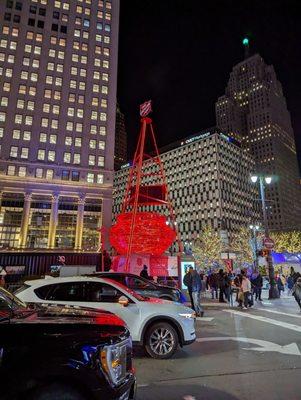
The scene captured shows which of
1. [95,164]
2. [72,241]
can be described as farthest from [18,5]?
[72,241]

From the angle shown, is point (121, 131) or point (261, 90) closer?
point (261, 90)

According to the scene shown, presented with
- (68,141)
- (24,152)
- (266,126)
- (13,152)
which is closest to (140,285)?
(24,152)

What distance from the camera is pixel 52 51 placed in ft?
224

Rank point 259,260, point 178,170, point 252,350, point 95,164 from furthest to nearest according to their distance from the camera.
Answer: point 178,170
point 95,164
point 259,260
point 252,350

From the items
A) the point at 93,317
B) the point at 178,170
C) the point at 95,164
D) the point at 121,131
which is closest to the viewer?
the point at 93,317

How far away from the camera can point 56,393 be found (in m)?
2.67

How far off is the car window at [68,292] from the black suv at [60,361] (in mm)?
4139

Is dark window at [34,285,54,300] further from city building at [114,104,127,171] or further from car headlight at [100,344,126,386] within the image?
city building at [114,104,127,171]

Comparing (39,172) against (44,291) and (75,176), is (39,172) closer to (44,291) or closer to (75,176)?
(75,176)

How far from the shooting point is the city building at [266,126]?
156250mm

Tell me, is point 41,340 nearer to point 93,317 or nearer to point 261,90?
point 93,317

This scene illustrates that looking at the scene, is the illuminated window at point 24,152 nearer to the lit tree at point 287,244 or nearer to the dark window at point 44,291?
the lit tree at point 287,244

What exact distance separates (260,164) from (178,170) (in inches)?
2304

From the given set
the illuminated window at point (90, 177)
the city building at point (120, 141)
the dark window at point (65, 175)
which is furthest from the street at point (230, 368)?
the city building at point (120, 141)
